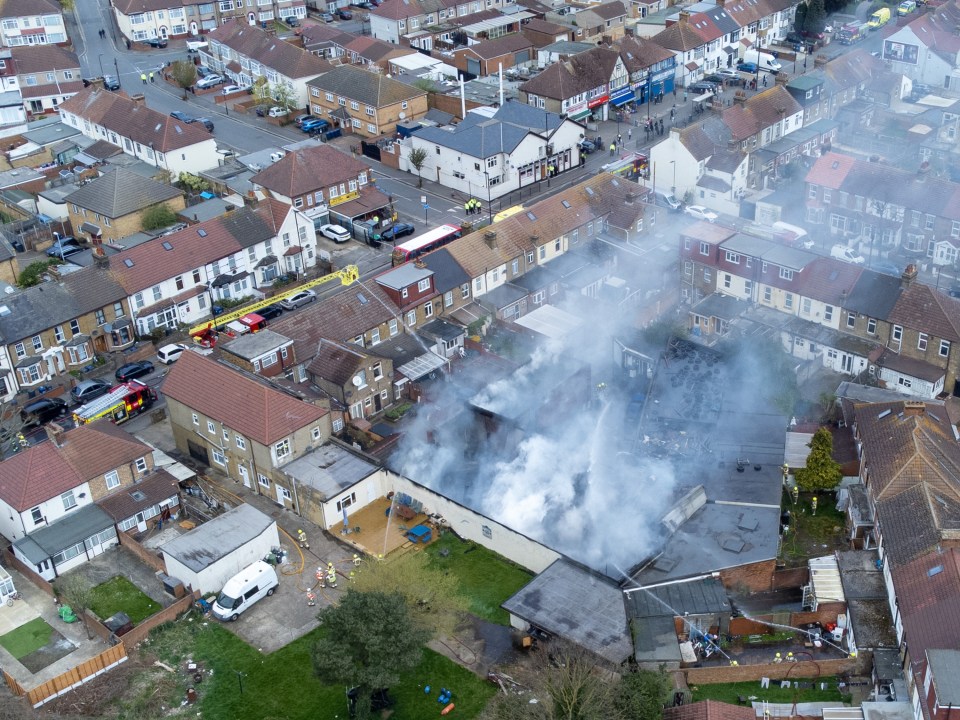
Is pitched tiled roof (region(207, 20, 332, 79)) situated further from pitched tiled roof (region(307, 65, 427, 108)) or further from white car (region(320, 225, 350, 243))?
white car (region(320, 225, 350, 243))

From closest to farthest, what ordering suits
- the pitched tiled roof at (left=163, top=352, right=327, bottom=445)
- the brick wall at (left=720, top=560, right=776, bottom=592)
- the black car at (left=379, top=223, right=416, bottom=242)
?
the brick wall at (left=720, top=560, right=776, bottom=592), the pitched tiled roof at (left=163, top=352, right=327, bottom=445), the black car at (left=379, top=223, right=416, bottom=242)

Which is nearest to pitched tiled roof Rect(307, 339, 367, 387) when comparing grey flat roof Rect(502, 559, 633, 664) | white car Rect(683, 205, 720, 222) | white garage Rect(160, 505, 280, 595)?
white garage Rect(160, 505, 280, 595)

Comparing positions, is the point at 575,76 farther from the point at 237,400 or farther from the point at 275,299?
the point at 237,400

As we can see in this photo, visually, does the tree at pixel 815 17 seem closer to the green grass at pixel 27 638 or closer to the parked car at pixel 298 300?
the parked car at pixel 298 300

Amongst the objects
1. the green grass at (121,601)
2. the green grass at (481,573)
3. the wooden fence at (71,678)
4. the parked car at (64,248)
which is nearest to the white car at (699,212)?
the green grass at (481,573)

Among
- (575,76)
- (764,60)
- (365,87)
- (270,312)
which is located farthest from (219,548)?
(764,60)
